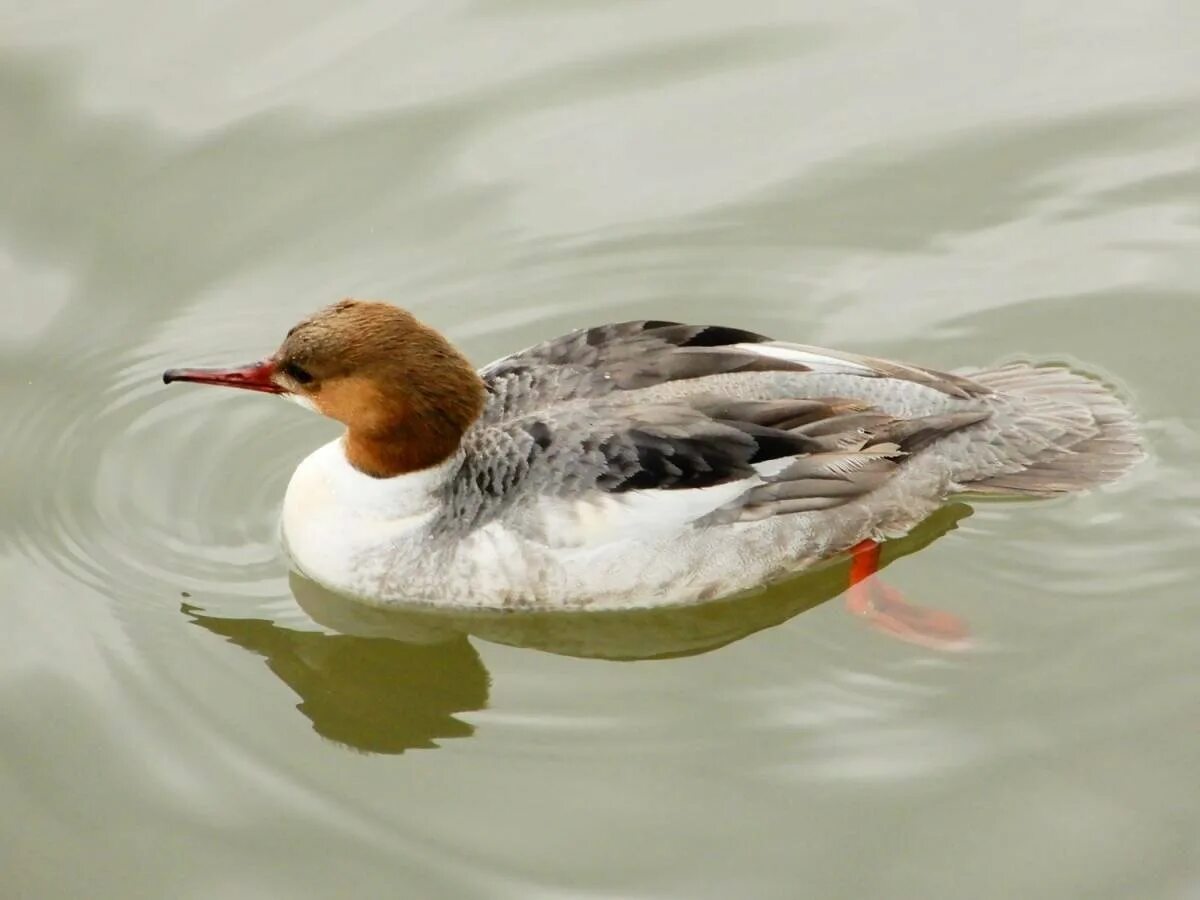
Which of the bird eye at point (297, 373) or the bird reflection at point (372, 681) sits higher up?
the bird eye at point (297, 373)

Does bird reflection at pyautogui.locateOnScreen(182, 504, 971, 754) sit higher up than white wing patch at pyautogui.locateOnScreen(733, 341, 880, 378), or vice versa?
white wing patch at pyautogui.locateOnScreen(733, 341, 880, 378)

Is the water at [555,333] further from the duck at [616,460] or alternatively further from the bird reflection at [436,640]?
the duck at [616,460]

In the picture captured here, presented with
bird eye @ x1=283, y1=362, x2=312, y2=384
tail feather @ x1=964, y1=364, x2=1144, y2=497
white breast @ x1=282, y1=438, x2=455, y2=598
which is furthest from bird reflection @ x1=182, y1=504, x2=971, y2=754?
bird eye @ x1=283, y1=362, x2=312, y2=384

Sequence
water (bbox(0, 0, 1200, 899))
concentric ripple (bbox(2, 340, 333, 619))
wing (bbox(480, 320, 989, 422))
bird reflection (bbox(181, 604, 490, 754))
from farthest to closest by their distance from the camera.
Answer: concentric ripple (bbox(2, 340, 333, 619)) → wing (bbox(480, 320, 989, 422)) → bird reflection (bbox(181, 604, 490, 754)) → water (bbox(0, 0, 1200, 899))

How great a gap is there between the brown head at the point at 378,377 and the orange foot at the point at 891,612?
1515 mm

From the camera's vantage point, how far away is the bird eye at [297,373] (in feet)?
20.9

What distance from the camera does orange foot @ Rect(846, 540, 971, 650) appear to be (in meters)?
6.38

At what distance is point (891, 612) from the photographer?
6.54 meters

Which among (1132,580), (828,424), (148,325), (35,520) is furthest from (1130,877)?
(148,325)

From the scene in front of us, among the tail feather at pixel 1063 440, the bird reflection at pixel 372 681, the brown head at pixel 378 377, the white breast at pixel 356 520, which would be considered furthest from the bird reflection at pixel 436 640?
the brown head at pixel 378 377

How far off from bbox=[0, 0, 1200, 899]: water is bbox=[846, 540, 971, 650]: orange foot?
7cm

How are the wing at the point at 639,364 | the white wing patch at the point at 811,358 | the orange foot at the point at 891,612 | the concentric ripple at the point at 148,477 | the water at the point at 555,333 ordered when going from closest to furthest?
the water at the point at 555,333, the orange foot at the point at 891,612, the wing at the point at 639,364, the white wing patch at the point at 811,358, the concentric ripple at the point at 148,477

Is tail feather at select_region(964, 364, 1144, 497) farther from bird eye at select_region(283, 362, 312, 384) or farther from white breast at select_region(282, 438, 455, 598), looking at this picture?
bird eye at select_region(283, 362, 312, 384)

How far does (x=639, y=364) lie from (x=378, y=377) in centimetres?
96
